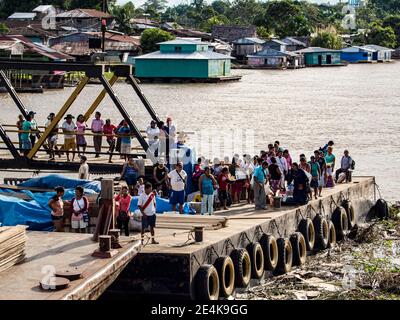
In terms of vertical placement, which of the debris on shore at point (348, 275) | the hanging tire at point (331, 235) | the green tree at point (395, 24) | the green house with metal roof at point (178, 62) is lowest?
the debris on shore at point (348, 275)

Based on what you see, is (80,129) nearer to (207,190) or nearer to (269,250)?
(207,190)

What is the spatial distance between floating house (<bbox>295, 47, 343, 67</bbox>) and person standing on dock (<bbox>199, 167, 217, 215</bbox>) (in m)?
120

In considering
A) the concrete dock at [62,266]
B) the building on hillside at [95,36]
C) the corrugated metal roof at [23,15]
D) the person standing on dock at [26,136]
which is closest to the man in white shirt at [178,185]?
the concrete dock at [62,266]

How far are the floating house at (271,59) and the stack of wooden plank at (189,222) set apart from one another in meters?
110

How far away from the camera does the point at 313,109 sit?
2724 inches

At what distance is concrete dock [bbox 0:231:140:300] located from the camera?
44.0 feet

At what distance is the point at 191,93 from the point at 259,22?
8687 cm

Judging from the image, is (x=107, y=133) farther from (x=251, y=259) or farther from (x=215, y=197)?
(x=251, y=259)

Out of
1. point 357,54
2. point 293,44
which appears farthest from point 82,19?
point 357,54

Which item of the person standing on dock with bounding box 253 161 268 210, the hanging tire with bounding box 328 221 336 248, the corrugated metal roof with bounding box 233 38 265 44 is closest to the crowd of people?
the person standing on dock with bounding box 253 161 268 210

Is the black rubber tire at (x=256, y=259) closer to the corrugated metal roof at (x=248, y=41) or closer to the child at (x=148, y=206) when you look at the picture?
the child at (x=148, y=206)

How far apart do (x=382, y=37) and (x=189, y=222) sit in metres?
155

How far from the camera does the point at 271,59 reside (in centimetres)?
12925

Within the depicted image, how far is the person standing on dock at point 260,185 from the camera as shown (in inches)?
827
